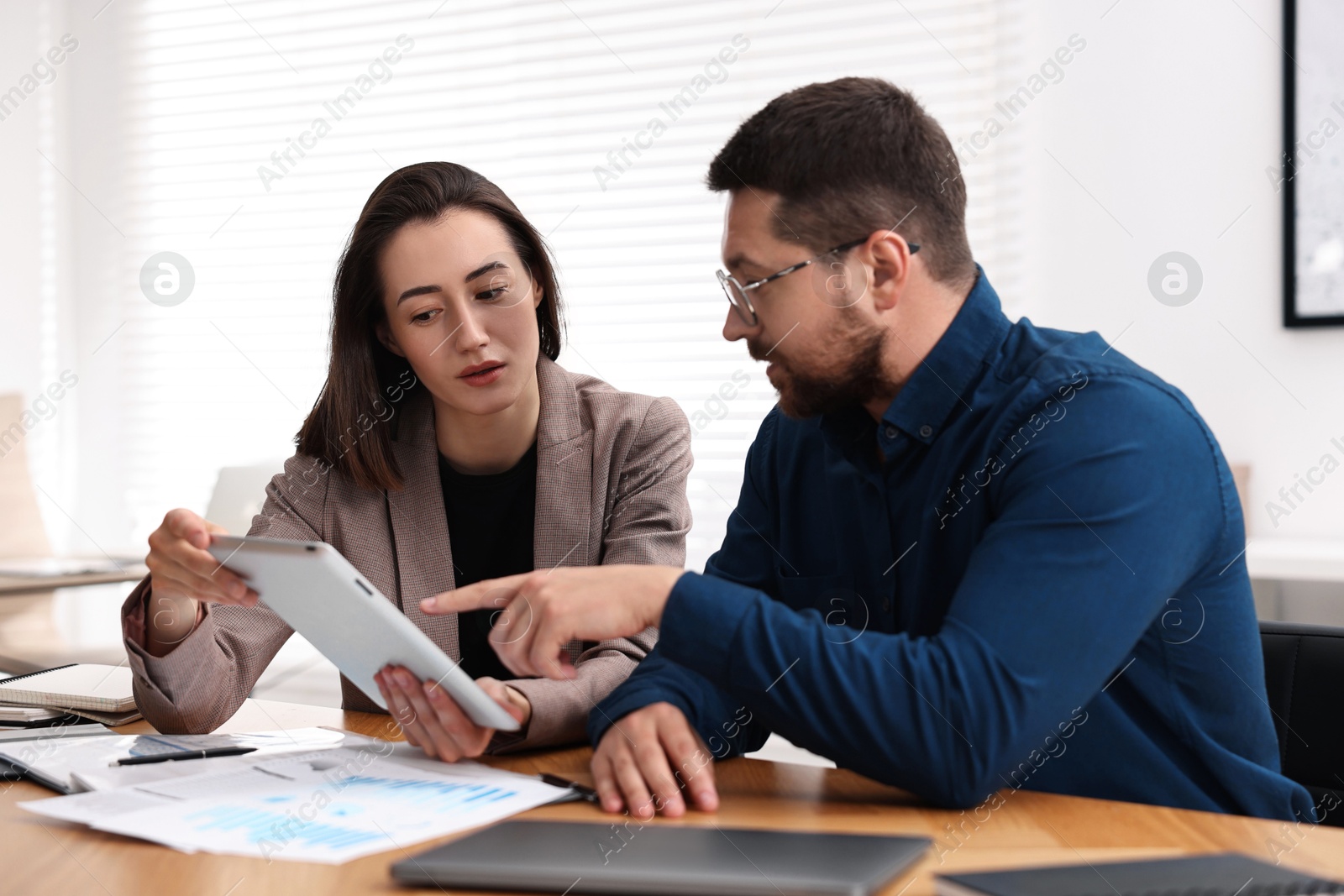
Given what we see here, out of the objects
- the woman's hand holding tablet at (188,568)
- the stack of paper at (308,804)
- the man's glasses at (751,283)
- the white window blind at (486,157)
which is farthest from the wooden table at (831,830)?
the white window blind at (486,157)

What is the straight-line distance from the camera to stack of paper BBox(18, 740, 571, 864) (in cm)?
88

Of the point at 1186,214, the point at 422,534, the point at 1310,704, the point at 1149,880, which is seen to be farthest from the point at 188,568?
the point at 1186,214

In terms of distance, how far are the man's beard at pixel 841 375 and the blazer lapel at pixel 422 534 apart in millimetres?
610

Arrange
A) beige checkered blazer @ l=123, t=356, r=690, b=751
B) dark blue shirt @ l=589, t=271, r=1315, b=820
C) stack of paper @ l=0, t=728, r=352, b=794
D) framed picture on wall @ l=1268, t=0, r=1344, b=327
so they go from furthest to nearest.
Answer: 1. framed picture on wall @ l=1268, t=0, r=1344, b=327
2. beige checkered blazer @ l=123, t=356, r=690, b=751
3. stack of paper @ l=0, t=728, r=352, b=794
4. dark blue shirt @ l=589, t=271, r=1315, b=820

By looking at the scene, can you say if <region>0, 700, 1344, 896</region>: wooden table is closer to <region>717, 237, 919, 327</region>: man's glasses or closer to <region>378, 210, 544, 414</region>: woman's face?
<region>717, 237, 919, 327</region>: man's glasses

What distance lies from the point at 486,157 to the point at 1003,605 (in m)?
2.68

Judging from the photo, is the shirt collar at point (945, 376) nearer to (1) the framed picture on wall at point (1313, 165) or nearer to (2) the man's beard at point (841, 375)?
(2) the man's beard at point (841, 375)

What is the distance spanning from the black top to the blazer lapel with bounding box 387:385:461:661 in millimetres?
37

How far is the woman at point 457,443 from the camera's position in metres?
1.58

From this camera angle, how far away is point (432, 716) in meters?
1.12

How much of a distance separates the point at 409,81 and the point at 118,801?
2800 mm

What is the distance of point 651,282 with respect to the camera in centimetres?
313

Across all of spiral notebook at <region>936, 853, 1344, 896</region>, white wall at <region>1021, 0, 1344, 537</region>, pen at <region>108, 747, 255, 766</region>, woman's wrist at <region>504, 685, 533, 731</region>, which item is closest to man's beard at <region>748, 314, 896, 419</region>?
woman's wrist at <region>504, 685, 533, 731</region>

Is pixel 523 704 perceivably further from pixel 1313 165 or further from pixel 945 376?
pixel 1313 165
